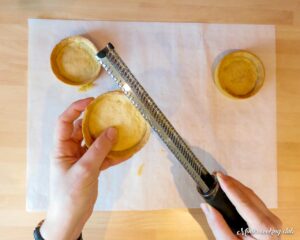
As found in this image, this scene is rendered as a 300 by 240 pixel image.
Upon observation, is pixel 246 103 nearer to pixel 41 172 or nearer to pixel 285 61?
pixel 285 61

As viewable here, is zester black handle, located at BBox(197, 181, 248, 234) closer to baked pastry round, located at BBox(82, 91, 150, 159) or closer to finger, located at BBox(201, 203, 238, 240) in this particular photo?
finger, located at BBox(201, 203, 238, 240)

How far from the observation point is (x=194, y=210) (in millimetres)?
833

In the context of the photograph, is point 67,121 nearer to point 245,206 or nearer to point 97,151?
Result: point 97,151

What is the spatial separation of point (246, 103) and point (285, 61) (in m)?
0.15

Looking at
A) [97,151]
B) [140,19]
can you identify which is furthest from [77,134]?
[140,19]

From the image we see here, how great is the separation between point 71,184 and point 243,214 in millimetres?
343

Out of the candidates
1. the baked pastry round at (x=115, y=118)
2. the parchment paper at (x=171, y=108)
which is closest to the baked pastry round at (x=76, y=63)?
the parchment paper at (x=171, y=108)

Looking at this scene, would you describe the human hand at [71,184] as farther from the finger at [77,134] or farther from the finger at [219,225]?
the finger at [219,225]

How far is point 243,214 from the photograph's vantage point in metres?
0.63

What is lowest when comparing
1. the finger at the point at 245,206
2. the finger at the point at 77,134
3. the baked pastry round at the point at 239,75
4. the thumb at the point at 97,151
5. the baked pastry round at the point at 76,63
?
the finger at the point at 245,206

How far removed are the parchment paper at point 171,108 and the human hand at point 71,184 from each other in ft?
0.44

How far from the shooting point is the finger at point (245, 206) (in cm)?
62

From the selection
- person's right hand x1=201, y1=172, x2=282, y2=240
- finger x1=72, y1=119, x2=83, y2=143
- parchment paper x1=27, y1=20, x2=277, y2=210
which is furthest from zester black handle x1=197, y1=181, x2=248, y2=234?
finger x1=72, y1=119, x2=83, y2=143

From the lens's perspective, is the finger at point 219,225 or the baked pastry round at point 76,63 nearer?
the finger at point 219,225
